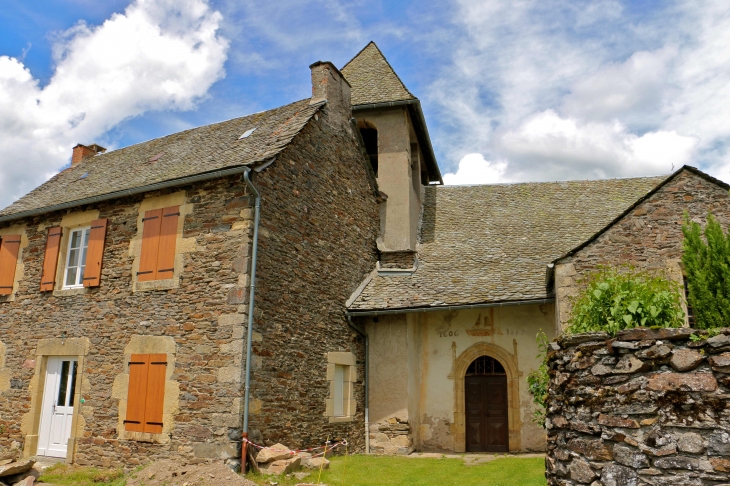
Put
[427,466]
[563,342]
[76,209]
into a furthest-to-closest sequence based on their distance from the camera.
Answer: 1. [76,209]
2. [427,466]
3. [563,342]

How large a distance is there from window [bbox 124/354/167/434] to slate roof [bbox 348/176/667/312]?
13.5 feet

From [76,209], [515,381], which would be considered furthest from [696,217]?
[76,209]

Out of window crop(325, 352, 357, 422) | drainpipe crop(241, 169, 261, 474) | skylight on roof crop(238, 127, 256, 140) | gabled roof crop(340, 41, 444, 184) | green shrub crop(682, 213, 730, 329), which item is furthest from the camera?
gabled roof crop(340, 41, 444, 184)

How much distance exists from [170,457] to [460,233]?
8.75 metres

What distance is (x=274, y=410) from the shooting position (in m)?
9.57

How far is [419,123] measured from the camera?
15.4 meters

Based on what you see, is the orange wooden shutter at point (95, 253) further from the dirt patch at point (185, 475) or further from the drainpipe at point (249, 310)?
the dirt patch at point (185, 475)

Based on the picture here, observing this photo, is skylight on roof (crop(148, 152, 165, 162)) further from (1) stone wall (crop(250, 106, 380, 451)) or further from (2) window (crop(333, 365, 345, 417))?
(2) window (crop(333, 365, 345, 417))

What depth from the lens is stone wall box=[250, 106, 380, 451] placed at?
9.62 m

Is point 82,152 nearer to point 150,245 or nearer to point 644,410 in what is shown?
point 150,245

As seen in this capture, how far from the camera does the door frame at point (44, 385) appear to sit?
10.2 meters

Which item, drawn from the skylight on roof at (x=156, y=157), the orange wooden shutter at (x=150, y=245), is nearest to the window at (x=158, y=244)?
the orange wooden shutter at (x=150, y=245)

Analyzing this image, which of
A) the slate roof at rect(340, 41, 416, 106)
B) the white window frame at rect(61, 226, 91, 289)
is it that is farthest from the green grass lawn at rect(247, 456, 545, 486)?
the slate roof at rect(340, 41, 416, 106)

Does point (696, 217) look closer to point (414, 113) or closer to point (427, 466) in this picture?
point (427, 466)
